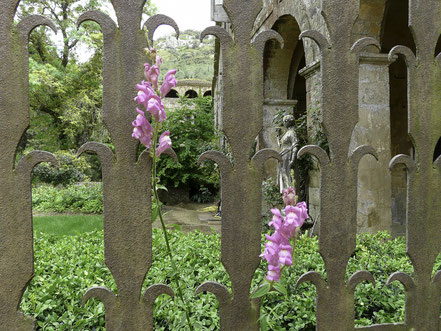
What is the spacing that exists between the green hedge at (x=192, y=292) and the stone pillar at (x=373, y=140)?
1.80 m

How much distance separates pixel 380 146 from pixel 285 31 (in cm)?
348

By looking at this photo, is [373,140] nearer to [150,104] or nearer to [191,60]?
[150,104]

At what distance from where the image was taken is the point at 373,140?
14.9 ft

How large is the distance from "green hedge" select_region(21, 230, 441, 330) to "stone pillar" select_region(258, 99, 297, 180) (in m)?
4.66

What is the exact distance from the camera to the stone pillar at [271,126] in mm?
7383

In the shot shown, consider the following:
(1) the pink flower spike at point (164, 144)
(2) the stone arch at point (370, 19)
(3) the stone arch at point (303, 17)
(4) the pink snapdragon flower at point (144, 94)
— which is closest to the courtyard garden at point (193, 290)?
(1) the pink flower spike at point (164, 144)

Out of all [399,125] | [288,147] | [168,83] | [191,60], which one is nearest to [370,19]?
[288,147]

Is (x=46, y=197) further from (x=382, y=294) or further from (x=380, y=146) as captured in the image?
(x=382, y=294)

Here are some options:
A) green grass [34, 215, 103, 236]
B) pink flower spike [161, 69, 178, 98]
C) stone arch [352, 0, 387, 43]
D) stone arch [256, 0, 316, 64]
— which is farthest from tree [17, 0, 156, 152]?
pink flower spike [161, 69, 178, 98]

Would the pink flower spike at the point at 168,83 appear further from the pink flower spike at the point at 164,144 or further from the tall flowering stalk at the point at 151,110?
the pink flower spike at the point at 164,144

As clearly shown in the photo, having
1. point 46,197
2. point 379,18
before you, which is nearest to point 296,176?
point 379,18

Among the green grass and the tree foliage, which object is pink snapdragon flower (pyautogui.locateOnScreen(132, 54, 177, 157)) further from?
the tree foliage

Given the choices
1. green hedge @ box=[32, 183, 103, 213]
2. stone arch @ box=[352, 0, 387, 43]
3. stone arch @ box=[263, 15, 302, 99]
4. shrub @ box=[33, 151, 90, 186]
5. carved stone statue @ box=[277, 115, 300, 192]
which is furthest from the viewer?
shrub @ box=[33, 151, 90, 186]

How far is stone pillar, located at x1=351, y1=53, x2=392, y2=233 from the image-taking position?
446cm
